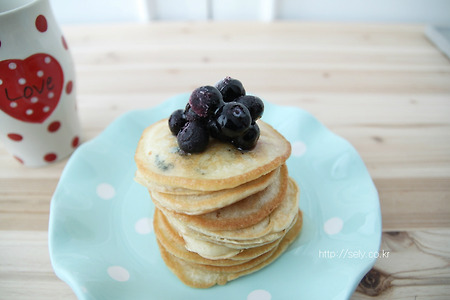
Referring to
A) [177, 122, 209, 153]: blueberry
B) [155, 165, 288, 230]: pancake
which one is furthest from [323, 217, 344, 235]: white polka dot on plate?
[177, 122, 209, 153]: blueberry

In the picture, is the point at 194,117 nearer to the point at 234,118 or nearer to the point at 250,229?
the point at 234,118

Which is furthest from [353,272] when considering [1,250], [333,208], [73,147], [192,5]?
[192,5]

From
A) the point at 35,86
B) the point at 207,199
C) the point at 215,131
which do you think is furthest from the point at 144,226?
the point at 35,86

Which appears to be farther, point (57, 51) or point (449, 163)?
point (449, 163)

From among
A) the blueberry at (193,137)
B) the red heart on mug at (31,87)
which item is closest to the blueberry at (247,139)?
the blueberry at (193,137)

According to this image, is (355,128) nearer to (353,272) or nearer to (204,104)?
(353,272)

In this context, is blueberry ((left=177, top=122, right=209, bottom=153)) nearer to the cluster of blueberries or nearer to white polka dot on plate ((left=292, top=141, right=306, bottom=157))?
the cluster of blueberries
